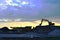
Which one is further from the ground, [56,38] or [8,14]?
[8,14]

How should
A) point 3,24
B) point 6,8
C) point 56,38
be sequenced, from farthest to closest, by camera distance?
1. point 6,8
2. point 3,24
3. point 56,38

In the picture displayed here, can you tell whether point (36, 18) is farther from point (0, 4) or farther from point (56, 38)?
point (56, 38)

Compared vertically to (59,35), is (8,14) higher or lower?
higher

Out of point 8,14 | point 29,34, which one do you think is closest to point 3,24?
point 8,14

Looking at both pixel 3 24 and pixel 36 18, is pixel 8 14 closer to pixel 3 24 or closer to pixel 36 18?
pixel 3 24

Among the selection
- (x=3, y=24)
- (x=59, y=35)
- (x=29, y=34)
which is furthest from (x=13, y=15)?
(x=59, y=35)

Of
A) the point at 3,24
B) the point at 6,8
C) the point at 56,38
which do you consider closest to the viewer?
the point at 56,38

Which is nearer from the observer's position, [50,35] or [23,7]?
[50,35]

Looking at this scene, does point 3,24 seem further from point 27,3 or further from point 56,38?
point 56,38

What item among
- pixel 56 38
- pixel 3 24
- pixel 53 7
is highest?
pixel 53 7
